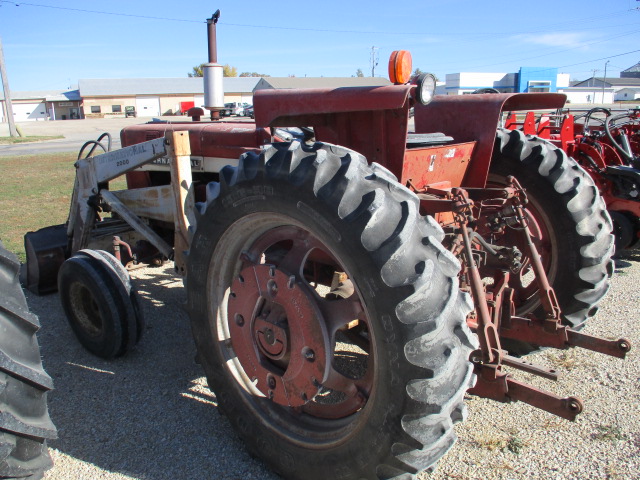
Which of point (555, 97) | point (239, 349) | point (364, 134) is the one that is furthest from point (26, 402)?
point (555, 97)

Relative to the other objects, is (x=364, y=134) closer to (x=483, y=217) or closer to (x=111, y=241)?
(x=483, y=217)

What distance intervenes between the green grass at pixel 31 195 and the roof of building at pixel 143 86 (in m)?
50.2

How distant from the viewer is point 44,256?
506 cm

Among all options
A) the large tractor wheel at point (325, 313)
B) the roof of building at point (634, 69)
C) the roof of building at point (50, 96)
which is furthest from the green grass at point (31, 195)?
the roof of building at point (634, 69)

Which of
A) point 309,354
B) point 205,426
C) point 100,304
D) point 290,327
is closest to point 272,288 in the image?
point 290,327

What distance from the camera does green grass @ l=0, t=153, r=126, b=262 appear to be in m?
8.01

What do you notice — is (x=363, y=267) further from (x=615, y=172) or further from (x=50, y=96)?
(x=50, y=96)

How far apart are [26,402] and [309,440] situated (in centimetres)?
124

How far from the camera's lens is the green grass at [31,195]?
8008mm

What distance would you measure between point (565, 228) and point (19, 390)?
304cm

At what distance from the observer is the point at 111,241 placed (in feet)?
15.9

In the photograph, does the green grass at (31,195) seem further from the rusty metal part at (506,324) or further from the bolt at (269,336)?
the rusty metal part at (506,324)

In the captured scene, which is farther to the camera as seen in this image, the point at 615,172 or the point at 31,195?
the point at 31,195

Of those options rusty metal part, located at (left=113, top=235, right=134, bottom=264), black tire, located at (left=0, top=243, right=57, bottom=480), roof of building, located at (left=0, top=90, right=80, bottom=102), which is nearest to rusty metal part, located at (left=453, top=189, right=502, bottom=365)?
black tire, located at (left=0, top=243, right=57, bottom=480)
